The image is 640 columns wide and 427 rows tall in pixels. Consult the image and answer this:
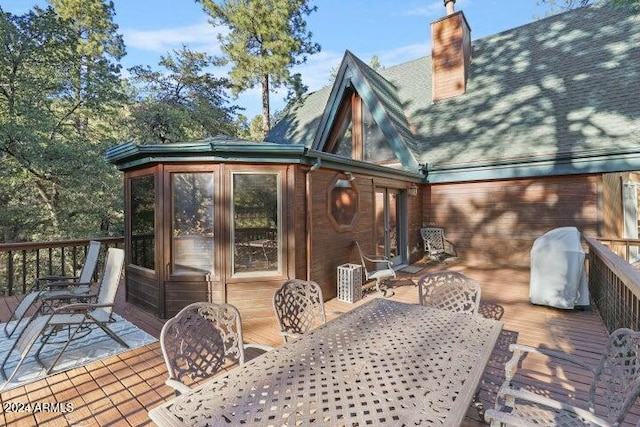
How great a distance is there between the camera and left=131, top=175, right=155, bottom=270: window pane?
16.0 feet

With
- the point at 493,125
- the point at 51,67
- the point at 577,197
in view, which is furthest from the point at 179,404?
the point at 51,67

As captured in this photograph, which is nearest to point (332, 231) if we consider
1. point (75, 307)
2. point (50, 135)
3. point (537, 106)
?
point (75, 307)

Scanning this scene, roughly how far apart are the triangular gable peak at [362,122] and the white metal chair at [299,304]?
658cm

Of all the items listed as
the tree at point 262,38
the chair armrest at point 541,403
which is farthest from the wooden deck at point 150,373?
the tree at point 262,38

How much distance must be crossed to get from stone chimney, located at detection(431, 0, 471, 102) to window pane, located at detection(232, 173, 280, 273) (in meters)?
8.04

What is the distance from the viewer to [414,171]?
8531 mm

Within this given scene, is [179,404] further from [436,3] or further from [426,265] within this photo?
[436,3]

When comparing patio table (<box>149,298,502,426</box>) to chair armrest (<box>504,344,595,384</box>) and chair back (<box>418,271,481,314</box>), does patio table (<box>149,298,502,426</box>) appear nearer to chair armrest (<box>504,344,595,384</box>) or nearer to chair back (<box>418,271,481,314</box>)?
chair armrest (<box>504,344,595,384</box>)

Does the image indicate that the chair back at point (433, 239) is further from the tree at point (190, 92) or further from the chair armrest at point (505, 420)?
the tree at point (190, 92)

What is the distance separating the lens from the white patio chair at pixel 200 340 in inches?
75.0

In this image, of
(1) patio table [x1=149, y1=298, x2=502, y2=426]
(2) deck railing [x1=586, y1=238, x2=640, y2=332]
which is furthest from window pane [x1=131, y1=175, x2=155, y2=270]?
(2) deck railing [x1=586, y1=238, x2=640, y2=332]

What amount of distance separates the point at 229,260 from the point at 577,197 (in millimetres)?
7630

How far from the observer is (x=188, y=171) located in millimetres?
4652

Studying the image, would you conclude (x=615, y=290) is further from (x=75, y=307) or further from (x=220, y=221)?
(x=75, y=307)
